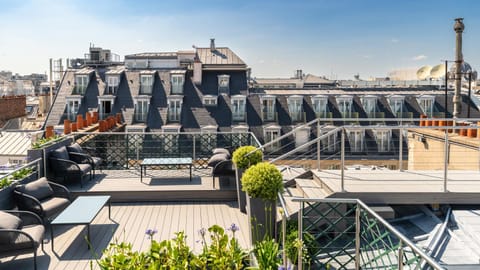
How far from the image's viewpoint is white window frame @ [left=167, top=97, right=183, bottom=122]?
32375 millimetres

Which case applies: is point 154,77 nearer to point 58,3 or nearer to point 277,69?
point 58,3

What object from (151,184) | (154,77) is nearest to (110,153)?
(151,184)

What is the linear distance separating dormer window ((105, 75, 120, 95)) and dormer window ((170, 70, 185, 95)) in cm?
461

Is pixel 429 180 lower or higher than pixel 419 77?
lower

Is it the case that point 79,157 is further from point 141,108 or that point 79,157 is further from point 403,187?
point 141,108

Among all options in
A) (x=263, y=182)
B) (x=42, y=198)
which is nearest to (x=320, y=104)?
(x=42, y=198)

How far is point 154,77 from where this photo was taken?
3425cm

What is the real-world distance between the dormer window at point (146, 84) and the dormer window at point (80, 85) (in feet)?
15.8

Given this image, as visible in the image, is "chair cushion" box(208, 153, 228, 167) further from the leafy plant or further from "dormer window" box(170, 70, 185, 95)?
"dormer window" box(170, 70, 185, 95)

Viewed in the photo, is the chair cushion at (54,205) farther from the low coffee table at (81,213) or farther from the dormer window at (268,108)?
the dormer window at (268,108)

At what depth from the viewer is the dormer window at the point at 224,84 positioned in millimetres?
33875

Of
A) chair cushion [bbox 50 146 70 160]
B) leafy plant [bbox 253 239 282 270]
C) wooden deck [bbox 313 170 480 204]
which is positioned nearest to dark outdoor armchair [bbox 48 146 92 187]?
chair cushion [bbox 50 146 70 160]

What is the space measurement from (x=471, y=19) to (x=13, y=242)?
2033 cm

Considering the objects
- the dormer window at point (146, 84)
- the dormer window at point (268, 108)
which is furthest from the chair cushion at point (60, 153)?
the dormer window at point (146, 84)
